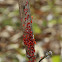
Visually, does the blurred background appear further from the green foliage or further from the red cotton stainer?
the red cotton stainer

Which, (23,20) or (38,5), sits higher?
(38,5)

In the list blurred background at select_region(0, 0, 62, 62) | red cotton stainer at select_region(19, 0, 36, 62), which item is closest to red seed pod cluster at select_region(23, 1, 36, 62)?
red cotton stainer at select_region(19, 0, 36, 62)

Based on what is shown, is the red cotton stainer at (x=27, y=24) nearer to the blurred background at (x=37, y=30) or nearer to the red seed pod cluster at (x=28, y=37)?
the red seed pod cluster at (x=28, y=37)

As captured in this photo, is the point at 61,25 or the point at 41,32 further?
the point at 61,25

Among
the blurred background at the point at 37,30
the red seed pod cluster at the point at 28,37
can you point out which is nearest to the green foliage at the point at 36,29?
the blurred background at the point at 37,30

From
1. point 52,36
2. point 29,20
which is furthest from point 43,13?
point 29,20

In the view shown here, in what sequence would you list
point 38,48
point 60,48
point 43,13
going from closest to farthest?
point 38,48 → point 60,48 → point 43,13

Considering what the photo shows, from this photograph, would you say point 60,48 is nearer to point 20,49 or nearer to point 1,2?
point 20,49

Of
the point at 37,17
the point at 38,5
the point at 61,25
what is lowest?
the point at 61,25

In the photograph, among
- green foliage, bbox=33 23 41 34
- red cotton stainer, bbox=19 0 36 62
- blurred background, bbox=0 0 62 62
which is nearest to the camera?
red cotton stainer, bbox=19 0 36 62
